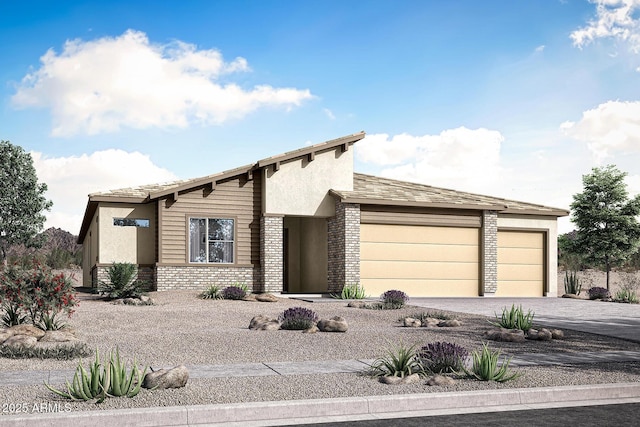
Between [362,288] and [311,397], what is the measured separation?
Result: 1697cm

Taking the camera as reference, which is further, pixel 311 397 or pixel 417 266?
pixel 417 266

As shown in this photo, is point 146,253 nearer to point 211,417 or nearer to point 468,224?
point 468,224

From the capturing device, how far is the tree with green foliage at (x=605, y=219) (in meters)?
31.0

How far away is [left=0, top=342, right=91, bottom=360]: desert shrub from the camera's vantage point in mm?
10375

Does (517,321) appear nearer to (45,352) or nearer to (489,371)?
(489,371)

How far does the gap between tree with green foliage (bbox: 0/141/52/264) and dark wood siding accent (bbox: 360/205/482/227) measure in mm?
24488

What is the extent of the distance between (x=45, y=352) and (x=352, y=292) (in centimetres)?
1464

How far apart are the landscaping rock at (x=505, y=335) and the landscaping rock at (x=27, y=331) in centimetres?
852

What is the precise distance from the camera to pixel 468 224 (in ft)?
89.1

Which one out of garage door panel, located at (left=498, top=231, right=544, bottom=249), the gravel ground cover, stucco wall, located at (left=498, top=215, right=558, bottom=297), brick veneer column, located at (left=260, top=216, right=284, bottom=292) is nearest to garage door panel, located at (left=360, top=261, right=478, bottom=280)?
garage door panel, located at (left=498, top=231, right=544, bottom=249)

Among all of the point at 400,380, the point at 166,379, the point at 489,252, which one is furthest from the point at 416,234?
the point at 166,379

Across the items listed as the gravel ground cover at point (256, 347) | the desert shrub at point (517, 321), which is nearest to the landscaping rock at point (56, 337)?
the gravel ground cover at point (256, 347)

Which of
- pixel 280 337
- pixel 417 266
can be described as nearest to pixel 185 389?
pixel 280 337

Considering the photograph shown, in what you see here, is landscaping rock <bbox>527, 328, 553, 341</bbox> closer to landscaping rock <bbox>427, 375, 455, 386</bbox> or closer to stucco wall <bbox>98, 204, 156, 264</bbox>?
landscaping rock <bbox>427, 375, 455, 386</bbox>
